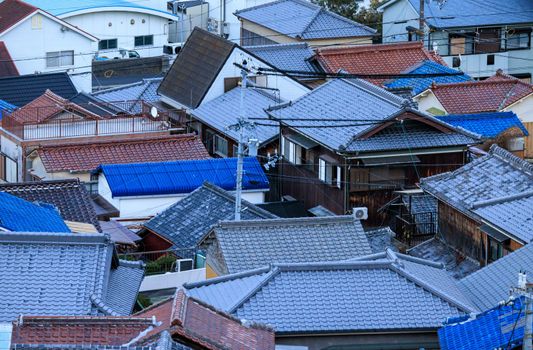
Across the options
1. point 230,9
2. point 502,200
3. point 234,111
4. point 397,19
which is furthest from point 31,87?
point 502,200

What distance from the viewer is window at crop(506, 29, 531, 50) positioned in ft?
153

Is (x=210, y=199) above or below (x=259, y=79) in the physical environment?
below

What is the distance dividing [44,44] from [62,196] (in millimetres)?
20187

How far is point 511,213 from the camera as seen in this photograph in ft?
74.7

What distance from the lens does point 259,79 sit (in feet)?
129

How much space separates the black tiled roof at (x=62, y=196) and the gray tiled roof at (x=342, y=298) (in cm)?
650

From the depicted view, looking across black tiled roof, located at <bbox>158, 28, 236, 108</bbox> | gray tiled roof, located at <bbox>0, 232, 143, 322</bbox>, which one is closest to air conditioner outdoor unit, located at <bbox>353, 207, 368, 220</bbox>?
gray tiled roof, located at <bbox>0, 232, 143, 322</bbox>

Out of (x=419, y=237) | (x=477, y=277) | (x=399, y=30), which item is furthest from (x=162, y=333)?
(x=399, y=30)

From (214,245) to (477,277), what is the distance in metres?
5.01

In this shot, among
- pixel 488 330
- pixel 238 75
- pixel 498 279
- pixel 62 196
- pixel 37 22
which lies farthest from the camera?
pixel 37 22

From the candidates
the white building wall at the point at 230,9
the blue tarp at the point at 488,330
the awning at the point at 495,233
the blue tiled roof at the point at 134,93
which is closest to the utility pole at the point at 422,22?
the blue tiled roof at the point at 134,93

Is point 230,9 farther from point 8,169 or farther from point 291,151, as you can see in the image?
point 291,151

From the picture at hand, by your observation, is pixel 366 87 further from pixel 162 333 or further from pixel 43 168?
pixel 162 333

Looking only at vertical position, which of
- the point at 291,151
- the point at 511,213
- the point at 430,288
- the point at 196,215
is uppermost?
the point at 291,151
